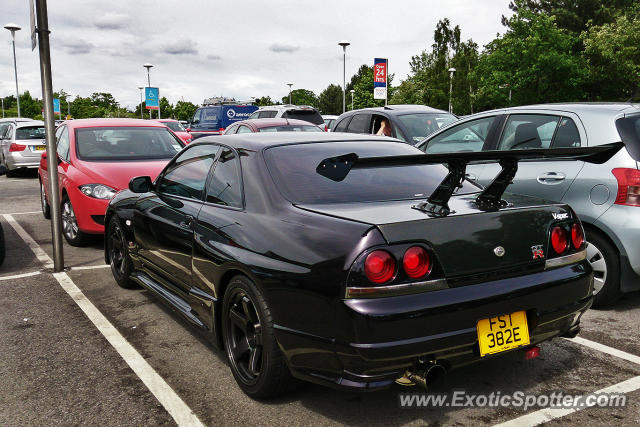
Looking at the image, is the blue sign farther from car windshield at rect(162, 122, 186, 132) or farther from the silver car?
the silver car

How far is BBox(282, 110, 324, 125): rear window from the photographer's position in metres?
17.8

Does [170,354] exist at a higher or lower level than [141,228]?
lower

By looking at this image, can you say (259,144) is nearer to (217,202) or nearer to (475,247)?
(217,202)

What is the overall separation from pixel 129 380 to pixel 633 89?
39444 millimetres

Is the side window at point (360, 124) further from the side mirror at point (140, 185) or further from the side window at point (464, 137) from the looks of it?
the side mirror at point (140, 185)

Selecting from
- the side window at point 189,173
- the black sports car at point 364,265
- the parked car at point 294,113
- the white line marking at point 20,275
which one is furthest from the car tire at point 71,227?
the parked car at point 294,113

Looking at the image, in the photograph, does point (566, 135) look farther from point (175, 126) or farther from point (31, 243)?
point (175, 126)

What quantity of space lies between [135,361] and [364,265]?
1.99m

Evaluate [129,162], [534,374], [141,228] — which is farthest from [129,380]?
[129,162]

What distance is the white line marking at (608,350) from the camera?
12.4ft

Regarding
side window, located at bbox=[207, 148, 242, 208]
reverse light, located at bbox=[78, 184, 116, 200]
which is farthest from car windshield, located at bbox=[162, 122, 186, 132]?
side window, located at bbox=[207, 148, 242, 208]

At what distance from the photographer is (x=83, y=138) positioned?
26.2 feet

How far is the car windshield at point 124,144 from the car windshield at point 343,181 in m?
4.76

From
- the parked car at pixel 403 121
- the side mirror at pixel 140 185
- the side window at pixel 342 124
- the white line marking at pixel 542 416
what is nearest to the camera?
the white line marking at pixel 542 416
